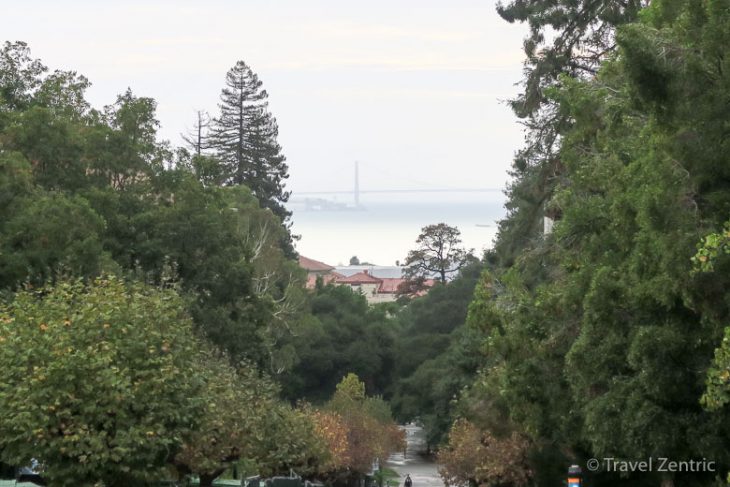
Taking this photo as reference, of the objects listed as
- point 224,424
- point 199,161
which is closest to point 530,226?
point 199,161

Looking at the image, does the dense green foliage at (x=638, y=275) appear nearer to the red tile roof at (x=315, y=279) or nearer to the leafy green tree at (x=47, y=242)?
the leafy green tree at (x=47, y=242)

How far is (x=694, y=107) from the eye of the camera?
16.4 metres

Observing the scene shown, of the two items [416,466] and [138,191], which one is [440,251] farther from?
[138,191]

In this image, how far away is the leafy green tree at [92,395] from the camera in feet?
62.4

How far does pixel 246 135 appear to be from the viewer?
83.6 metres

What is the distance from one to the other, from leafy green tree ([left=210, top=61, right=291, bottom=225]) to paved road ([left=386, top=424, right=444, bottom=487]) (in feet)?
57.2

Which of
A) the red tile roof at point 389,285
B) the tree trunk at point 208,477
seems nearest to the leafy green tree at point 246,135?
the tree trunk at point 208,477

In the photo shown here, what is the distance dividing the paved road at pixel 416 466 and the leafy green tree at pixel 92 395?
43.3 m

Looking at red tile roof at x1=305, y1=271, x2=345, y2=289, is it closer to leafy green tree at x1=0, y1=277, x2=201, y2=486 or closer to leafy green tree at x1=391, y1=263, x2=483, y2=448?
leafy green tree at x1=391, y1=263, x2=483, y2=448

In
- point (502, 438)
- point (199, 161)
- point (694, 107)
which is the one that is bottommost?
point (502, 438)

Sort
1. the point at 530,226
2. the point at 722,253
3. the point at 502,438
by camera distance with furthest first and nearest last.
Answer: the point at 530,226, the point at 502,438, the point at 722,253

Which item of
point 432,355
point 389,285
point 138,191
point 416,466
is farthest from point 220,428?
point 389,285

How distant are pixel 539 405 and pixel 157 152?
21.0 m

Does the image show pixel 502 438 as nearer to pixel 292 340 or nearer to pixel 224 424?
pixel 224 424
